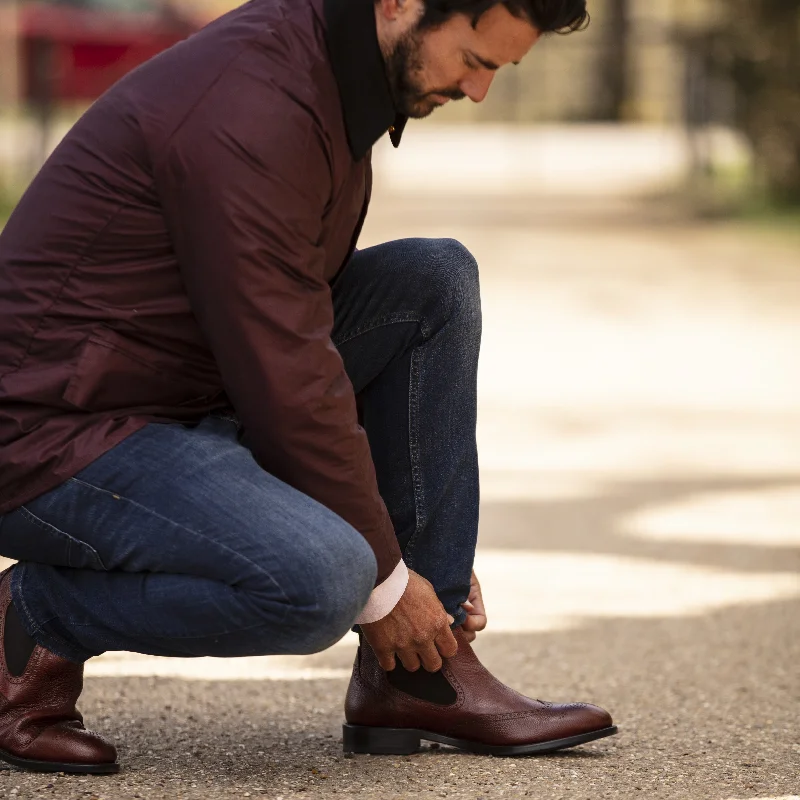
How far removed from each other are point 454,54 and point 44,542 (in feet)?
2.81

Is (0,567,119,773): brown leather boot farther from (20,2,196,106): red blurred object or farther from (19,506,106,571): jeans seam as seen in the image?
(20,2,196,106): red blurred object

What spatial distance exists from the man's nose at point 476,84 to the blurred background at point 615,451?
3.13 feet

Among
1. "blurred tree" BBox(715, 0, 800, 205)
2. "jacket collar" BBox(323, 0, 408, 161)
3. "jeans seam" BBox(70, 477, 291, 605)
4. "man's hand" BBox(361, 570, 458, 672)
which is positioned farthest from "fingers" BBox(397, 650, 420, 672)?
"blurred tree" BBox(715, 0, 800, 205)

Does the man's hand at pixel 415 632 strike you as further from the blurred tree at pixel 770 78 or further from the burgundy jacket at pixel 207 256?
the blurred tree at pixel 770 78

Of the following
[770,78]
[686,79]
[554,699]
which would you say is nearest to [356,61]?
[554,699]

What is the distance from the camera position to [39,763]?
2.20 metres

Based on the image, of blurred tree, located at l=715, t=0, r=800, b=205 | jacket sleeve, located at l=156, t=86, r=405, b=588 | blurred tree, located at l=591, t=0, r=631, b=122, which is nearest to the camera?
jacket sleeve, located at l=156, t=86, r=405, b=588

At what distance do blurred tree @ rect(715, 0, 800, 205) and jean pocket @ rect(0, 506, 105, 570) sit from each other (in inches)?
429

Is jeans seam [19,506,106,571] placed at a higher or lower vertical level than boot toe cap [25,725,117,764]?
higher

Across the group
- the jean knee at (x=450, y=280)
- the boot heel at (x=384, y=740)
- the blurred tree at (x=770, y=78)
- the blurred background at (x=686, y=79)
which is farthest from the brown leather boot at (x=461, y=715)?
the blurred tree at (x=770, y=78)

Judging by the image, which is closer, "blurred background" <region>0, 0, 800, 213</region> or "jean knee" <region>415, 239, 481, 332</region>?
"jean knee" <region>415, 239, 481, 332</region>

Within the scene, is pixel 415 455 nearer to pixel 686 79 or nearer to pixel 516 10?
pixel 516 10

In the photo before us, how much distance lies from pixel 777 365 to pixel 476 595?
16.1ft

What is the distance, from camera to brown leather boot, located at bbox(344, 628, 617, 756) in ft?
7.69
